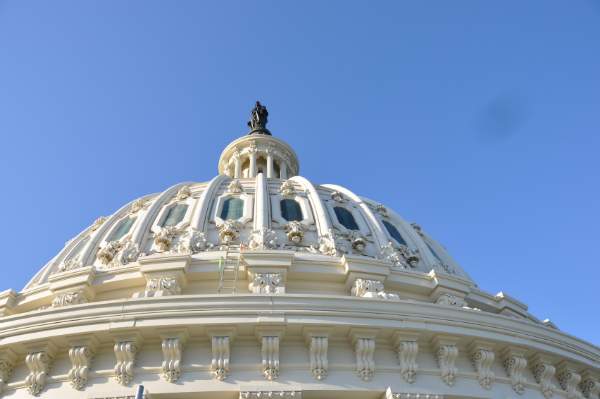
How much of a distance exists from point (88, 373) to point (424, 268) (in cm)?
1857

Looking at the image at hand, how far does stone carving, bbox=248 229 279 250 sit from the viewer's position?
92.4ft

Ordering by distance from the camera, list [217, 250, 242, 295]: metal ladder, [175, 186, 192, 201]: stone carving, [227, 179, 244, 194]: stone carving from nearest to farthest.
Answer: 1. [217, 250, 242, 295]: metal ladder
2. [227, 179, 244, 194]: stone carving
3. [175, 186, 192, 201]: stone carving

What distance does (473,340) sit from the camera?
65.4 feet

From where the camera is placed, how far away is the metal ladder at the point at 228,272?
2441 centimetres

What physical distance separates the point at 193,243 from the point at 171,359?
10.4 m

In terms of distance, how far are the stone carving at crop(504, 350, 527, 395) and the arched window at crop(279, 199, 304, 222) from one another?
14.7 m

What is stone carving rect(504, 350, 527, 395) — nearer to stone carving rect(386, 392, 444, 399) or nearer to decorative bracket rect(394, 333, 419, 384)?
stone carving rect(386, 392, 444, 399)

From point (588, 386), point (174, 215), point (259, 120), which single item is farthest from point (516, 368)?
point (259, 120)

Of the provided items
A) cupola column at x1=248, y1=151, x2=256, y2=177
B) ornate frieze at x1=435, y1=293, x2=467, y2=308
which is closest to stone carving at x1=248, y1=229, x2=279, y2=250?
ornate frieze at x1=435, y1=293, x2=467, y2=308

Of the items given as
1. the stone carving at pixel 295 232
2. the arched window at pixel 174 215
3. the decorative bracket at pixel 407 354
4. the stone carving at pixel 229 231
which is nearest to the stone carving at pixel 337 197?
the stone carving at pixel 295 232

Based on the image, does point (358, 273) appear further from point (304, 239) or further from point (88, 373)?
point (88, 373)

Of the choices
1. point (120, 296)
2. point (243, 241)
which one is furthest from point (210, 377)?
point (243, 241)

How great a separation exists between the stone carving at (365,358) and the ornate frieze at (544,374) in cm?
621

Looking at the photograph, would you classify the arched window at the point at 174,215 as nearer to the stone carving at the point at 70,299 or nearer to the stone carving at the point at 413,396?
the stone carving at the point at 70,299
